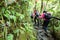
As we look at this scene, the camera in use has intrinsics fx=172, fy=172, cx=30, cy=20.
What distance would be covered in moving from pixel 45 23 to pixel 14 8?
11.3ft

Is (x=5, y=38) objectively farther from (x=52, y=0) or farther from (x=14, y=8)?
(x=52, y=0)

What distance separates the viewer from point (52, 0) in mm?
9750

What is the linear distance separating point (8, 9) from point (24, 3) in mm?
518

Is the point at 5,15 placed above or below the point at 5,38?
above

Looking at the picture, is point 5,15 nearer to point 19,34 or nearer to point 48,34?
point 19,34

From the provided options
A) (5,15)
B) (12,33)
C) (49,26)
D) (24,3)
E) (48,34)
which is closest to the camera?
(5,15)

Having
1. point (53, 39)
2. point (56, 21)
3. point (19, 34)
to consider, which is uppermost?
point (19, 34)

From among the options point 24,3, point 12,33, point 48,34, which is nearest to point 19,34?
point 12,33

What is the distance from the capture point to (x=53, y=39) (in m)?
6.91

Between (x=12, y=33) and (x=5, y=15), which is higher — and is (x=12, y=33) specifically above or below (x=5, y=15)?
below

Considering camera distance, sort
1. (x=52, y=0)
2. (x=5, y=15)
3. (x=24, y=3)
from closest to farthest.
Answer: (x=5, y=15) → (x=24, y=3) → (x=52, y=0)

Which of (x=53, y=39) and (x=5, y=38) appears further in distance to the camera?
(x=53, y=39)

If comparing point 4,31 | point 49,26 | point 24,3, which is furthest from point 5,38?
point 49,26

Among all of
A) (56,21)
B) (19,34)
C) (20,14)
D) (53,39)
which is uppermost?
(20,14)
